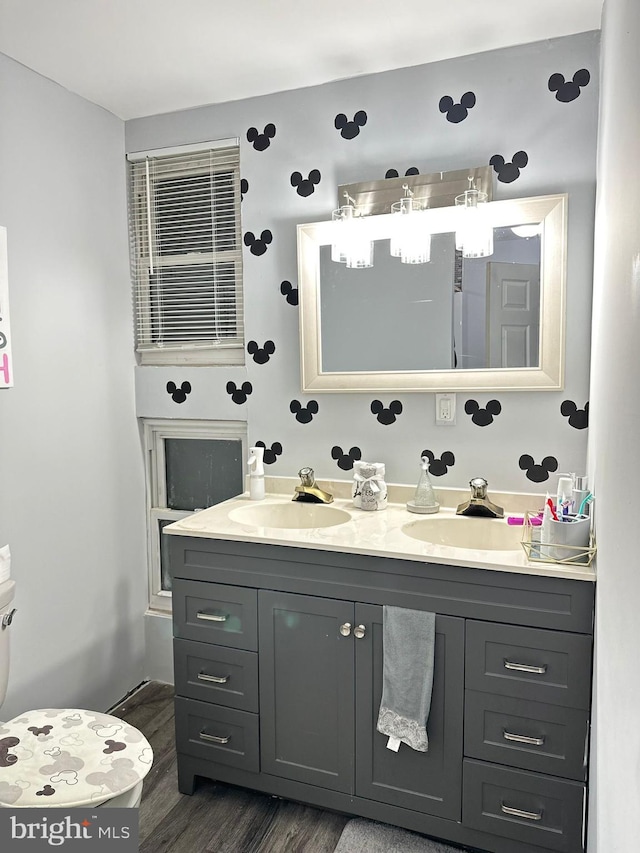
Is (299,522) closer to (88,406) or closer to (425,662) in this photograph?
(425,662)

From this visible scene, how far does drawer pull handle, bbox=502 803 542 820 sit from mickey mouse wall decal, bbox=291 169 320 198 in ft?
7.04

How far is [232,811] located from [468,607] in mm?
1079

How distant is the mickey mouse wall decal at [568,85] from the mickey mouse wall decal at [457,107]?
0.84 ft

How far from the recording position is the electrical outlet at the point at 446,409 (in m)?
2.26

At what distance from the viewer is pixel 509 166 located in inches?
83.7

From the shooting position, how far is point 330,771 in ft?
6.44

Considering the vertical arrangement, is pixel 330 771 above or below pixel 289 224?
below

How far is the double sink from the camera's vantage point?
2079mm

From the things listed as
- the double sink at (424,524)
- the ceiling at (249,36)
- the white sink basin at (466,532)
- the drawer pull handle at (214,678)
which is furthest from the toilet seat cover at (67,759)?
the ceiling at (249,36)

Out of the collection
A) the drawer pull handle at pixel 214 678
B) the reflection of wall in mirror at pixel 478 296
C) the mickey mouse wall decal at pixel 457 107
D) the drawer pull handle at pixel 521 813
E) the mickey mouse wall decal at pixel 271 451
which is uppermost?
the mickey mouse wall decal at pixel 457 107

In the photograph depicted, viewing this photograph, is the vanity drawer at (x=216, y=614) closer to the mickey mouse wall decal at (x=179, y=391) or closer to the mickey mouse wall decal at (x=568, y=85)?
the mickey mouse wall decal at (x=179, y=391)

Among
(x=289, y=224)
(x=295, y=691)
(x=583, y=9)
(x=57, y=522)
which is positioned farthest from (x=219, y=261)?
(x=295, y=691)

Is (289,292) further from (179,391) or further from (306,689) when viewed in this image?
(306,689)

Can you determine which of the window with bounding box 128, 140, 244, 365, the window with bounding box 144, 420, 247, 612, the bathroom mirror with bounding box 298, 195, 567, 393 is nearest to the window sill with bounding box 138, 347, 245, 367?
the window with bounding box 128, 140, 244, 365
